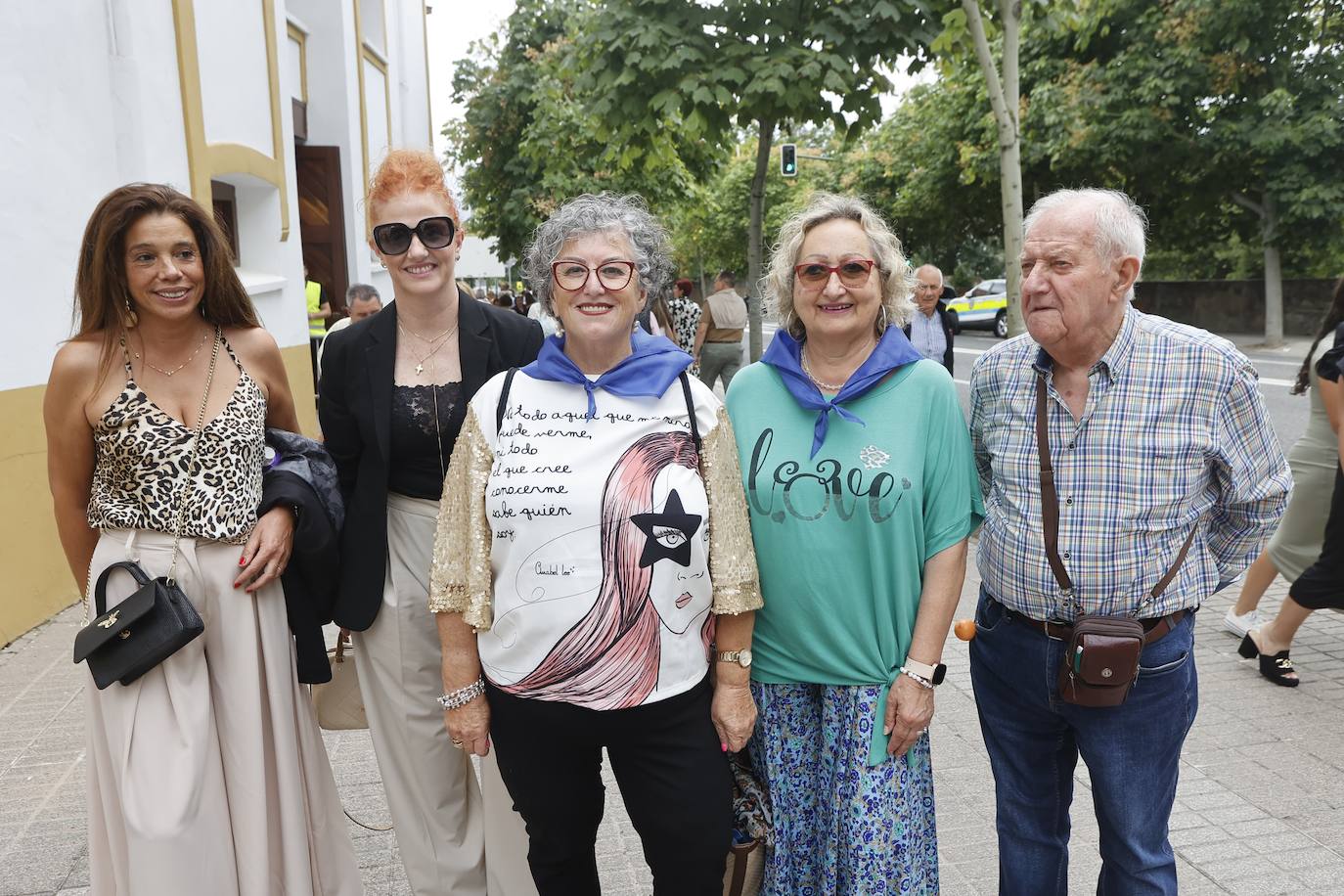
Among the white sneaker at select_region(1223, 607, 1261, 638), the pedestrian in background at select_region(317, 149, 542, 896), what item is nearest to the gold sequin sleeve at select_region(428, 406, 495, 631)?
the pedestrian in background at select_region(317, 149, 542, 896)

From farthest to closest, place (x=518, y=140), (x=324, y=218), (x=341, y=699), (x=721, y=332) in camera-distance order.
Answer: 1. (x=518, y=140)
2. (x=324, y=218)
3. (x=721, y=332)
4. (x=341, y=699)

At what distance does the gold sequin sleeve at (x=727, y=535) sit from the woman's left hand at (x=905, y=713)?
377 mm

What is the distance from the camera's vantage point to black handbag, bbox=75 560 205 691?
7.86ft

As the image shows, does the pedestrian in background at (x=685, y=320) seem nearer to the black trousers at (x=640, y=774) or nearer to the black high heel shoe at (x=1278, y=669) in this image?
the black high heel shoe at (x=1278, y=669)

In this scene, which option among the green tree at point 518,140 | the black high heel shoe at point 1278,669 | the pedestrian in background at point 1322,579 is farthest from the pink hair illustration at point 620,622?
the green tree at point 518,140

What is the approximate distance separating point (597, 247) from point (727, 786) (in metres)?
1.24

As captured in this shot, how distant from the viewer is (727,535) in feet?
→ 7.45

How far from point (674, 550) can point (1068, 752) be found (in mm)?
1188

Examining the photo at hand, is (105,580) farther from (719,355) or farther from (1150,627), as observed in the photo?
(719,355)

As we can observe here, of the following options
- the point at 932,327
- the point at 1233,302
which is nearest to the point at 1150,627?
the point at 932,327

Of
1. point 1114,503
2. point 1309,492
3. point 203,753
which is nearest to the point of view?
point 1114,503

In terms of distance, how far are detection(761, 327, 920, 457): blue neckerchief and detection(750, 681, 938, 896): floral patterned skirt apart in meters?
0.61

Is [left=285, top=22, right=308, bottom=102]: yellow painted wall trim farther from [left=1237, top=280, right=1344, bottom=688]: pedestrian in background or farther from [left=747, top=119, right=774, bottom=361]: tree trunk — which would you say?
[left=1237, top=280, right=1344, bottom=688]: pedestrian in background

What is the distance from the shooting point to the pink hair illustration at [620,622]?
2.19 meters
